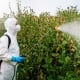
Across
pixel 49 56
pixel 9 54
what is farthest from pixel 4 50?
pixel 49 56

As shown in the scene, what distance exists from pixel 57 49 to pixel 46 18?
7.25 ft

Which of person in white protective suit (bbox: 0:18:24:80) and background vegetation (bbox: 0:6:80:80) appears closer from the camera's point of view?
person in white protective suit (bbox: 0:18:24:80)

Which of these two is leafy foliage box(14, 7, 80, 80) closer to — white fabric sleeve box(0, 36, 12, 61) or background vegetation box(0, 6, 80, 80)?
background vegetation box(0, 6, 80, 80)

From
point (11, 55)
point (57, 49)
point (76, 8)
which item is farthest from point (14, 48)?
point (76, 8)

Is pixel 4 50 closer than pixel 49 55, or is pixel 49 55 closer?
pixel 4 50

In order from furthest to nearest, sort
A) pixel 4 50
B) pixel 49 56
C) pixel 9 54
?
pixel 49 56 < pixel 9 54 < pixel 4 50

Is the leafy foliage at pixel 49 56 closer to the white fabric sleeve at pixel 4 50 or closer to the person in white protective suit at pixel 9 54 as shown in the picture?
the person in white protective suit at pixel 9 54

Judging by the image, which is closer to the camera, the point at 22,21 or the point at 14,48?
the point at 14,48

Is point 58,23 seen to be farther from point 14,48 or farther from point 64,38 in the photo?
point 14,48

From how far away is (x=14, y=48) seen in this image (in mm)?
8805

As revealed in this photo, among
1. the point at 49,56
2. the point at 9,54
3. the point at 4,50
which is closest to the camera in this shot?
the point at 4,50

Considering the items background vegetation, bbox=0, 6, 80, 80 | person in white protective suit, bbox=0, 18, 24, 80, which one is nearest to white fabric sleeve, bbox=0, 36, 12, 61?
person in white protective suit, bbox=0, 18, 24, 80

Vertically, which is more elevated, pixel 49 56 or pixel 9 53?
pixel 9 53

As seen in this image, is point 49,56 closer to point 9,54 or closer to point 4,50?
point 9,54
